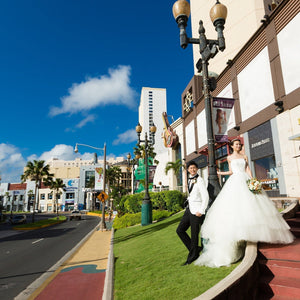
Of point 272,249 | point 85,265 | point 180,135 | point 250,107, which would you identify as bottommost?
point 85,265

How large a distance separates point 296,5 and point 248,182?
11785 millimetres

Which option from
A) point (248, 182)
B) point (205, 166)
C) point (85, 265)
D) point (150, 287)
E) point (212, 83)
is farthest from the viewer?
point (205, 166)

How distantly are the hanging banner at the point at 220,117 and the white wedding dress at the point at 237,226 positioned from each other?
307 inches

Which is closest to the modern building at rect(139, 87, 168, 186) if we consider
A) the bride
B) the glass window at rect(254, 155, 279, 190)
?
the glass window at rect(254, 155, 279, 190)

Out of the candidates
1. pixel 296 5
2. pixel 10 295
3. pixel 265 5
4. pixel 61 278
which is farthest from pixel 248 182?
pixel 265 5

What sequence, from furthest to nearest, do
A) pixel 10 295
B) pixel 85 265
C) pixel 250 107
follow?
1. pixel 250 107
2. pixel 85 265
3. pixel 10 295

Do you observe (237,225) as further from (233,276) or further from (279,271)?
(233,276)

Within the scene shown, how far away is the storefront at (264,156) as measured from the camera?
42.8ft

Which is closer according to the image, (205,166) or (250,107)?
(250,107)

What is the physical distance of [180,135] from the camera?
31.2 m

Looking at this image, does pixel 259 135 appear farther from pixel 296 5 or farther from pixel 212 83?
pixel 212 83

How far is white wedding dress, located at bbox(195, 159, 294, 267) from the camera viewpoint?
394 cm

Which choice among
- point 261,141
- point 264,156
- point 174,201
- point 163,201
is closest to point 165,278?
point 264,156

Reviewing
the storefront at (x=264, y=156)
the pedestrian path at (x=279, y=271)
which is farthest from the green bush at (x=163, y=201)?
the pedestrian path at (x=279, y=271)
